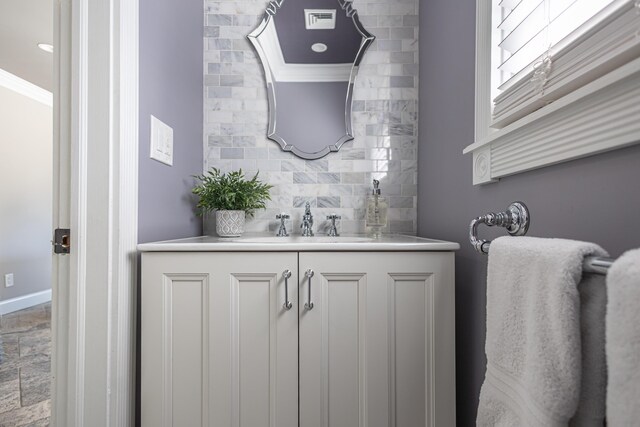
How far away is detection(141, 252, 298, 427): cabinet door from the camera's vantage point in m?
0.84

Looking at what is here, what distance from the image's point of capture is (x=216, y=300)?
0.85m

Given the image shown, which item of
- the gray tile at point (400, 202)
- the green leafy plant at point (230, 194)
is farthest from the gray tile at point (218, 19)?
the gray tile at point (400, 202)

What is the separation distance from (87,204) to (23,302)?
315 cm

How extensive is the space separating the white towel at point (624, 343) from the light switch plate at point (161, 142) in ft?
3.82

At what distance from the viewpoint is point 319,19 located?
4.54 ft

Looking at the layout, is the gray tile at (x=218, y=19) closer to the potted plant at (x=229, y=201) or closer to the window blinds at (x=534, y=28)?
the potted plant at (x=229, y=201)

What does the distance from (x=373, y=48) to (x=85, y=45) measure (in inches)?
45.2

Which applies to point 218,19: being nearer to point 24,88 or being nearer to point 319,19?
point 319,19

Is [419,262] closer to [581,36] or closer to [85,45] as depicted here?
[581,36]

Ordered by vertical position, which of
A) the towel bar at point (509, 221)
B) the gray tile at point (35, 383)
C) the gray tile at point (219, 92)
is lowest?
the gray tile at point (35, 383)

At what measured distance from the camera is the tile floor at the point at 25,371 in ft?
4.31

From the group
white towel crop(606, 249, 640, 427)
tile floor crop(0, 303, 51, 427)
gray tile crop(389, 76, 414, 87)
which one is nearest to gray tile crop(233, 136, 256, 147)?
gray tile crop(389, 76, 414, 87)

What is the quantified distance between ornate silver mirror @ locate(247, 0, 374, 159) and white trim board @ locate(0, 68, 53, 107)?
2874 mm

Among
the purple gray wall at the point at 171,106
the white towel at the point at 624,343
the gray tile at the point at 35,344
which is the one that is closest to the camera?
the white towel at the point at 624,343
